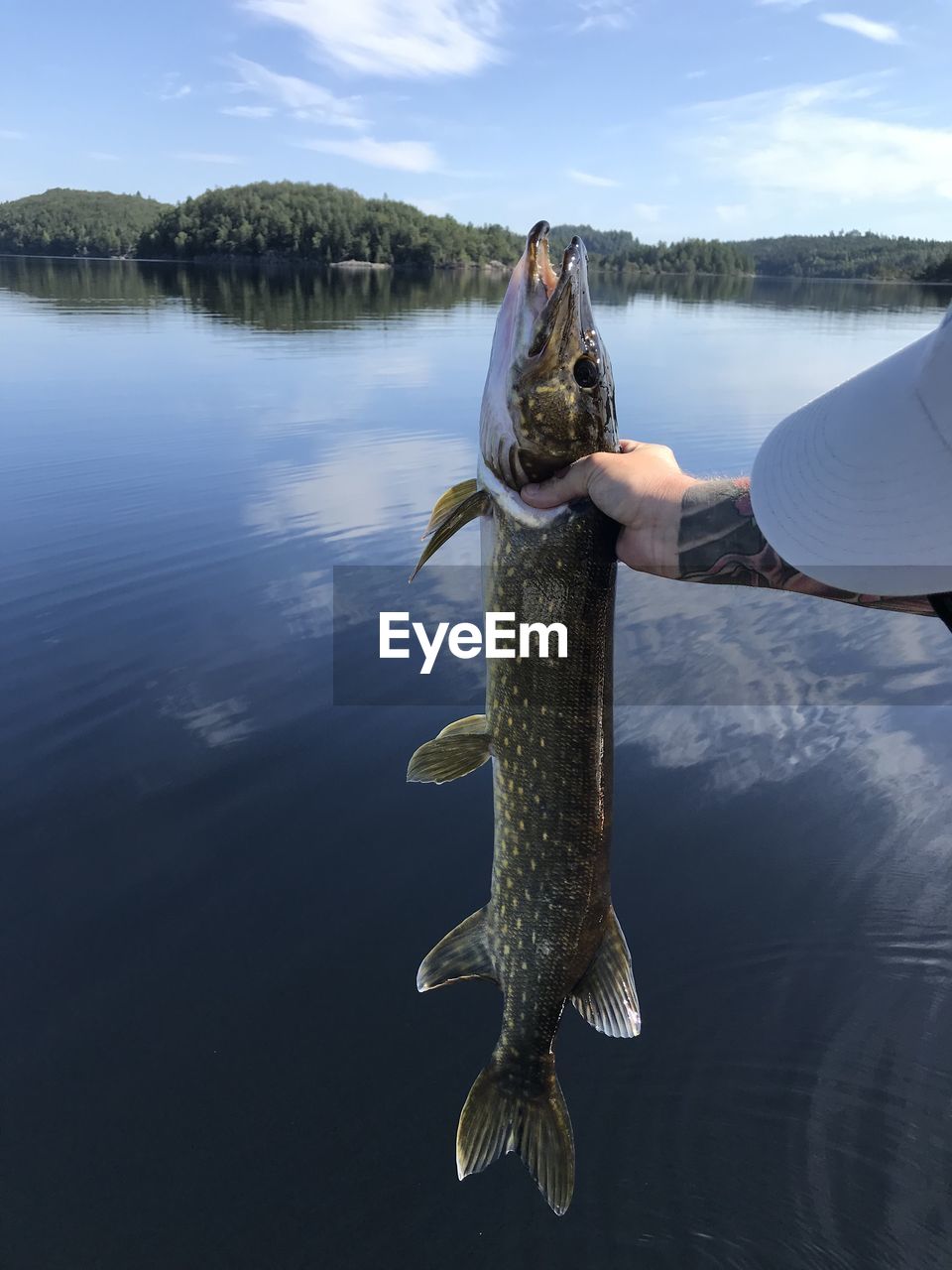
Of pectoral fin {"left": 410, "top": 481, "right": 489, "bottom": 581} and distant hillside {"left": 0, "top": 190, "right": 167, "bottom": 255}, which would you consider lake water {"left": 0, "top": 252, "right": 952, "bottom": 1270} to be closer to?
pectoral fin {"left": 410, "top": 481, "right": 489, "bottom": 581}

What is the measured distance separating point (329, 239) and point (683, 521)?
132 metres

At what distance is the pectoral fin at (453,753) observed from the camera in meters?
3.06

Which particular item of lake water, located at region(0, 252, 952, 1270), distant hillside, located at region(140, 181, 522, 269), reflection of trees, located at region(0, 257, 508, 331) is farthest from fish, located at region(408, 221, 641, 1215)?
distant hillside, located at region(140, 181, 522, 269)

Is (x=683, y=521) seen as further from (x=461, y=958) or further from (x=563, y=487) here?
(x=461, y=958)

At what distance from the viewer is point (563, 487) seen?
279 centimetres

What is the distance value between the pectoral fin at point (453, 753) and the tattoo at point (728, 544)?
1010 millimetres

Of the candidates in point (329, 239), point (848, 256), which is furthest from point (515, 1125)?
point (848, 256)

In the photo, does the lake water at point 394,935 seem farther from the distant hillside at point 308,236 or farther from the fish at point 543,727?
the distant hillside at point 308,236

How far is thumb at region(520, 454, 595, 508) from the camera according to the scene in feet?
9.02

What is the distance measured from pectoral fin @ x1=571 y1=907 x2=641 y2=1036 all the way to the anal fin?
0.37 m

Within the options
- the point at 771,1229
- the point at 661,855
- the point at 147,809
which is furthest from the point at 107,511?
the point at 771,1229

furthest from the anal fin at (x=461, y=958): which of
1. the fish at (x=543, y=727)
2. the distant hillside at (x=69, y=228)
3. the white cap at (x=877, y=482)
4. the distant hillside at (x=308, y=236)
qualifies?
the distant hillside at (x=69, y=228)

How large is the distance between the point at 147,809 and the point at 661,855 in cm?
345

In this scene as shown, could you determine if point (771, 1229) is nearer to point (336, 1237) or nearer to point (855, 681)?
point (336, 1237)
